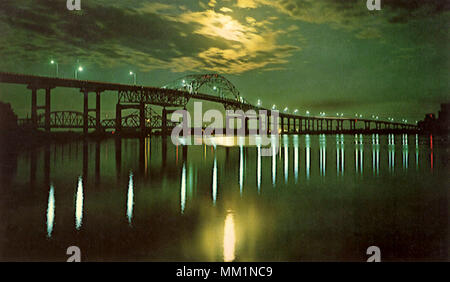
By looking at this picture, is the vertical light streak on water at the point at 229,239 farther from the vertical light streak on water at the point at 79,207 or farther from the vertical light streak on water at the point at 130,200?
the vertical light streak on water at the point at 79,207

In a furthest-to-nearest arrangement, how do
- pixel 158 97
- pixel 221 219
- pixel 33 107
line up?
1. pixel 158 97
2. pixel 33 107
3. pixel 221 219

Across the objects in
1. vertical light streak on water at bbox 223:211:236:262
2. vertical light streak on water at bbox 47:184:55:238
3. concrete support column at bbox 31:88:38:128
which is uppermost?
concrete support column at bbox 31:88:38:128

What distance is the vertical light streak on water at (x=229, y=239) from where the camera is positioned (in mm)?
5742

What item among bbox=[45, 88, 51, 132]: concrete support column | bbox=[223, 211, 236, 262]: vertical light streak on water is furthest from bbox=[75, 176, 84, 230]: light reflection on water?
bbox=[45, 88, 51, 132]: concrete support column

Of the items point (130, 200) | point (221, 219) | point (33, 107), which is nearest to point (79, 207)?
point (130, 200)

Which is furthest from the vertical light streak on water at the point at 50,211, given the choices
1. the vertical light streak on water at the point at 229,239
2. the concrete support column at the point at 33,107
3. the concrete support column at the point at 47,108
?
the concrete support column at the point at 47,108

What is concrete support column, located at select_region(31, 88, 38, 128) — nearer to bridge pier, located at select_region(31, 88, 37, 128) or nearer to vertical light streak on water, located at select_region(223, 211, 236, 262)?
bridge pier, located at select_region(31, 88, 37, 128)

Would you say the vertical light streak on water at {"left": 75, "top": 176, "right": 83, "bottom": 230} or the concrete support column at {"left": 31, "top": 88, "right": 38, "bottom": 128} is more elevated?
the concrete support column at {"left": 31, "top": 88, "right": 38, "bottom": 128}

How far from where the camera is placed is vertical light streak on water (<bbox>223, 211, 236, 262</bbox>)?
5.74 meters

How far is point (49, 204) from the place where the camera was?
939 centimetres

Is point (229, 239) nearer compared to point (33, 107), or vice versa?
point (229, 239)

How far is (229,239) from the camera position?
6.53m

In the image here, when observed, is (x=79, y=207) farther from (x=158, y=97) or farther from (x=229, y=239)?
(x=158, y=97)
